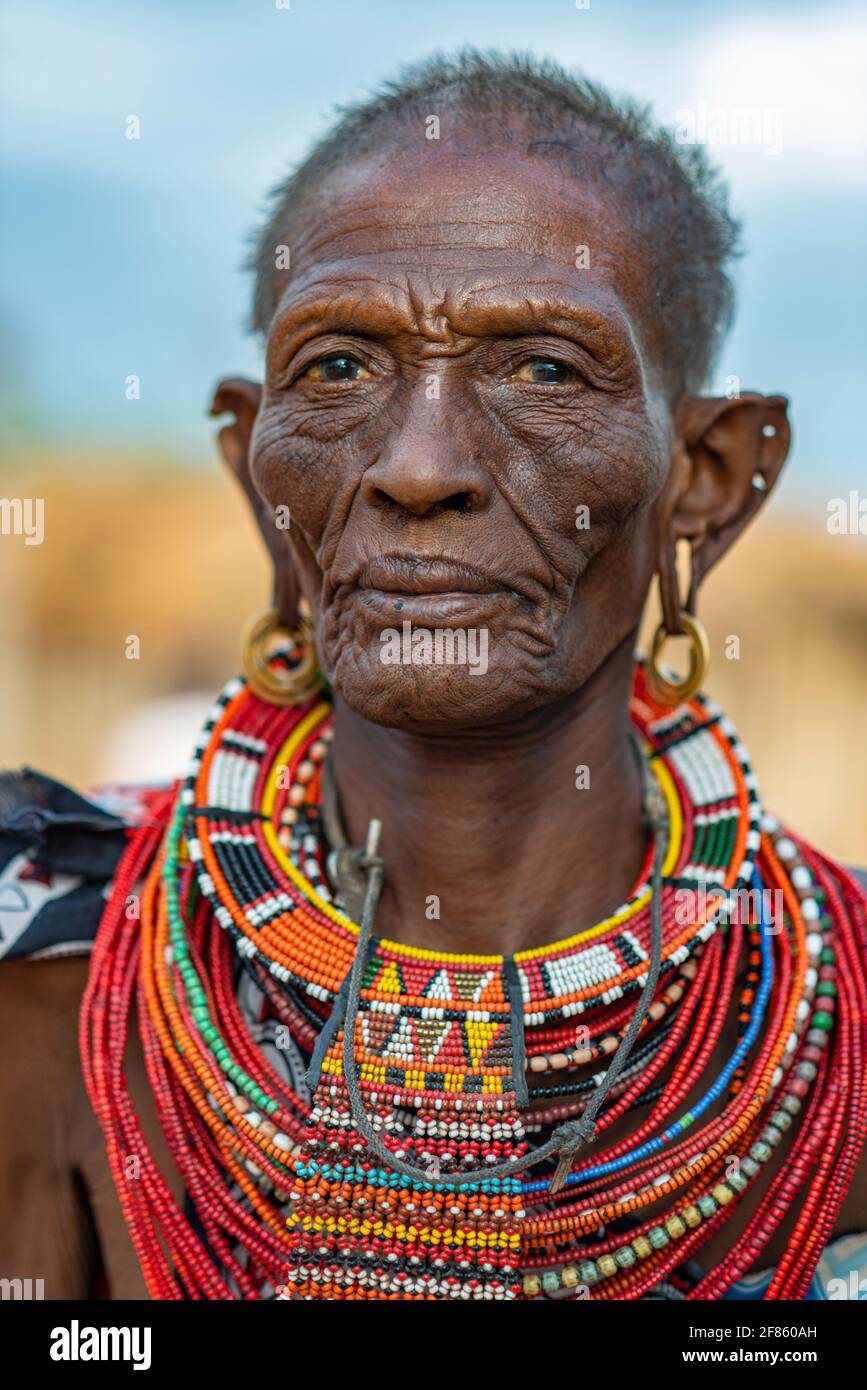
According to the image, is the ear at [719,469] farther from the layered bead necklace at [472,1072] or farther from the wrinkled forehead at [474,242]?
the layered bead necklace at [472,1072]

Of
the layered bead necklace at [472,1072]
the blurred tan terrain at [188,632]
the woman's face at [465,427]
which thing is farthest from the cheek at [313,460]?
the blurred tan terrain at [188,632]

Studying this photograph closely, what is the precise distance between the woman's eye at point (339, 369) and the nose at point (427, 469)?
164 mm

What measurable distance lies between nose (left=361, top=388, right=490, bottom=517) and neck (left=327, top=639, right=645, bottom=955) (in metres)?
0.51

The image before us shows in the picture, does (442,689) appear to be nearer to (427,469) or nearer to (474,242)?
(427,469)

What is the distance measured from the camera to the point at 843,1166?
103 inches

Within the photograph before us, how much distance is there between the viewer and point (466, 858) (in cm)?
282

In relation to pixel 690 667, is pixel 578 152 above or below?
above

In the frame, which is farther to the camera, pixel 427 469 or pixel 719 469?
pixel 719 469

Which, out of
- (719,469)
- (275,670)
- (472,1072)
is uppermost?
(719,469)

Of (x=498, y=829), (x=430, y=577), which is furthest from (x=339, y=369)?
(x=498, y=829)

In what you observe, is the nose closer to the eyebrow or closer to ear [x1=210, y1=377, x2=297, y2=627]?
the eyebrow

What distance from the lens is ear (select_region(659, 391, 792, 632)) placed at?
2.95 metres

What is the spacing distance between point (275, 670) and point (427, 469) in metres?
0.91

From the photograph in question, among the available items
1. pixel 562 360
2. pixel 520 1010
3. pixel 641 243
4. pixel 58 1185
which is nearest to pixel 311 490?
pixel 562 360
